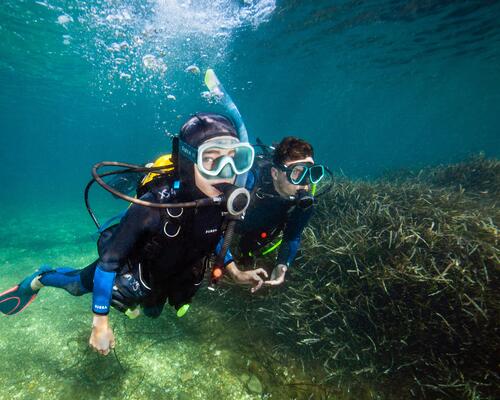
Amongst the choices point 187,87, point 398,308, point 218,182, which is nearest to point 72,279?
point 218,182

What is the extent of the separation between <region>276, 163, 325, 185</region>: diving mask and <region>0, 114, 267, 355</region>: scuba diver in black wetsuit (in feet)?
4.39

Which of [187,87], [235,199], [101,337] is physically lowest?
[187,87]

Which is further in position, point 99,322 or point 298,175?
point 298,175

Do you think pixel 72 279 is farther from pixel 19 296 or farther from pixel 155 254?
pixel 155 254

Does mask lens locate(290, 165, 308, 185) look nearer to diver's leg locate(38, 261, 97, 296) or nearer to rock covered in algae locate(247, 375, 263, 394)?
rock covered in algae locate(247, 375, 263, 394)

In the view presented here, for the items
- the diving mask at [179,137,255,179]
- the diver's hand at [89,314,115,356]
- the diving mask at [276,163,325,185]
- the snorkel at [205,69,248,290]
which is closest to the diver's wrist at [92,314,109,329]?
the diver's hand at [89,314,115,356]

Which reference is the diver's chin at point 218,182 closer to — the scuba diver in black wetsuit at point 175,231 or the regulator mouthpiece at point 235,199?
the scuba diver in black wetsuit at point 175,231

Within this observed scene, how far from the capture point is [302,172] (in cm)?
416

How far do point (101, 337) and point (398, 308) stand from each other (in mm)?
3726

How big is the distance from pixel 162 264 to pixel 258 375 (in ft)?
7.20

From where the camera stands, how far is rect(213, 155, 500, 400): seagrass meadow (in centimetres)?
352

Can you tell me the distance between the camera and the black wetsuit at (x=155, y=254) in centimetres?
257

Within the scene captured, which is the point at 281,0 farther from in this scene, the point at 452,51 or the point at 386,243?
the point at 452,51

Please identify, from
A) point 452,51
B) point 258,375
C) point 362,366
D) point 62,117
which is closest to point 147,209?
point 258,375
